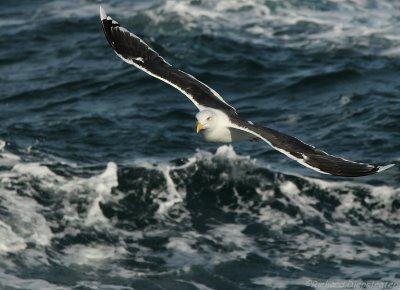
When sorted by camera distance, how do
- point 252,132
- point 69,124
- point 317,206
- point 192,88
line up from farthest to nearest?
point 69,124 → point 317,206 → point 192,88 → point 252,132

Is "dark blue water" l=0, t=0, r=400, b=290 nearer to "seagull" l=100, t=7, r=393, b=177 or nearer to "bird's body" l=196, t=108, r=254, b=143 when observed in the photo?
"bird's body" l=196, t=108, r=254, b=143

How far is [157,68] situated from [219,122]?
1991 mm

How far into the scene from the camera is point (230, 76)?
25.4m

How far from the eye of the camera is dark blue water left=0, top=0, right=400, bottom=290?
56.9 ft

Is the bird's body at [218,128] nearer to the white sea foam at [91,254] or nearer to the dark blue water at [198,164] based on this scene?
the dark blue water at [198,164]

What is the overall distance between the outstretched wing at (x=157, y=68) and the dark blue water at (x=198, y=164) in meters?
3.10

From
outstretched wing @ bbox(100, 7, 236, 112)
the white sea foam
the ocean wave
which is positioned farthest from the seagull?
the white sea foam

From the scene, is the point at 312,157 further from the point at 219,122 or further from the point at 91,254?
the point at 91,254

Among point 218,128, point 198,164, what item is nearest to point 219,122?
point 218,128

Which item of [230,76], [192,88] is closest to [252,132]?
[192,88]

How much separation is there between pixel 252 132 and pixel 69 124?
9137mm

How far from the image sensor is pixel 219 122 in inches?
596

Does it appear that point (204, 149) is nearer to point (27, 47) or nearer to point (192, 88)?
point (192, 88)

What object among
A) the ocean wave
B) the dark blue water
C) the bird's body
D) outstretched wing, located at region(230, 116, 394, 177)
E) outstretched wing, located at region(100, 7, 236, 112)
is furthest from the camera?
the ocean wave
